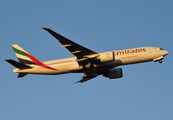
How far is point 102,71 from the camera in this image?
150 feet

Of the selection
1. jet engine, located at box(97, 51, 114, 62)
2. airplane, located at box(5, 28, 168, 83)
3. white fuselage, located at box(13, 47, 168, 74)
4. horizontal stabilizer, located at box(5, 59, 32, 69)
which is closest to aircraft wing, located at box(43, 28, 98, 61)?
airplane, located at box(5, 28, 168, 83)

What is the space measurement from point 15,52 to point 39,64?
21.7 ft

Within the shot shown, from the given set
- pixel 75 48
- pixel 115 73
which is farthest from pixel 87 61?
pixel 115 73

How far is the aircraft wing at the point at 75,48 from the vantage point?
37.4m

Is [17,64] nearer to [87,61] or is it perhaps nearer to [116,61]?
[87,61]

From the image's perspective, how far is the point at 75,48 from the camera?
39656 millimetres

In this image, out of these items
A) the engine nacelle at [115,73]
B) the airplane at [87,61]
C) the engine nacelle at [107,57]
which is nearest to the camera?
the engine nacelle at [107,57]

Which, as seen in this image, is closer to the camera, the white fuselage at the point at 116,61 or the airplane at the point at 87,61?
the airplane at the point at 87,61

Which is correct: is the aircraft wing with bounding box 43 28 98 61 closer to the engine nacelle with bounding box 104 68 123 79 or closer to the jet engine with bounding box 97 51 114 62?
the jet engine with bounding box 97 51 114 62

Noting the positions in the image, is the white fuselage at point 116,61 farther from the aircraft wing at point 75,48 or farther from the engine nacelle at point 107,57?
the aircraft wing at point 75,48

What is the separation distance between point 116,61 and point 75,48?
7.33 meters

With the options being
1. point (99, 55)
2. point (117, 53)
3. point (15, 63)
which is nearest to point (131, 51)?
Result: point (117, 53)

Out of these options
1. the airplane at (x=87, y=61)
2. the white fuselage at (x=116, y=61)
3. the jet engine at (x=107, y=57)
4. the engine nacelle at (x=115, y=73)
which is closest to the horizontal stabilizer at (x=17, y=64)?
the airplane at (x=87, y=61)

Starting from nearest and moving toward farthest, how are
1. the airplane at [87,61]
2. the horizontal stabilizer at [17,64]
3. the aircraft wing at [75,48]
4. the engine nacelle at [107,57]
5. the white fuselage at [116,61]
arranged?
the aircraft wing at [75,48] → the engine nacelle at [107,57] → the airplane at [87,61] → the horizontal stabilizer at [17,64] → the white fuselage at [116,61]
